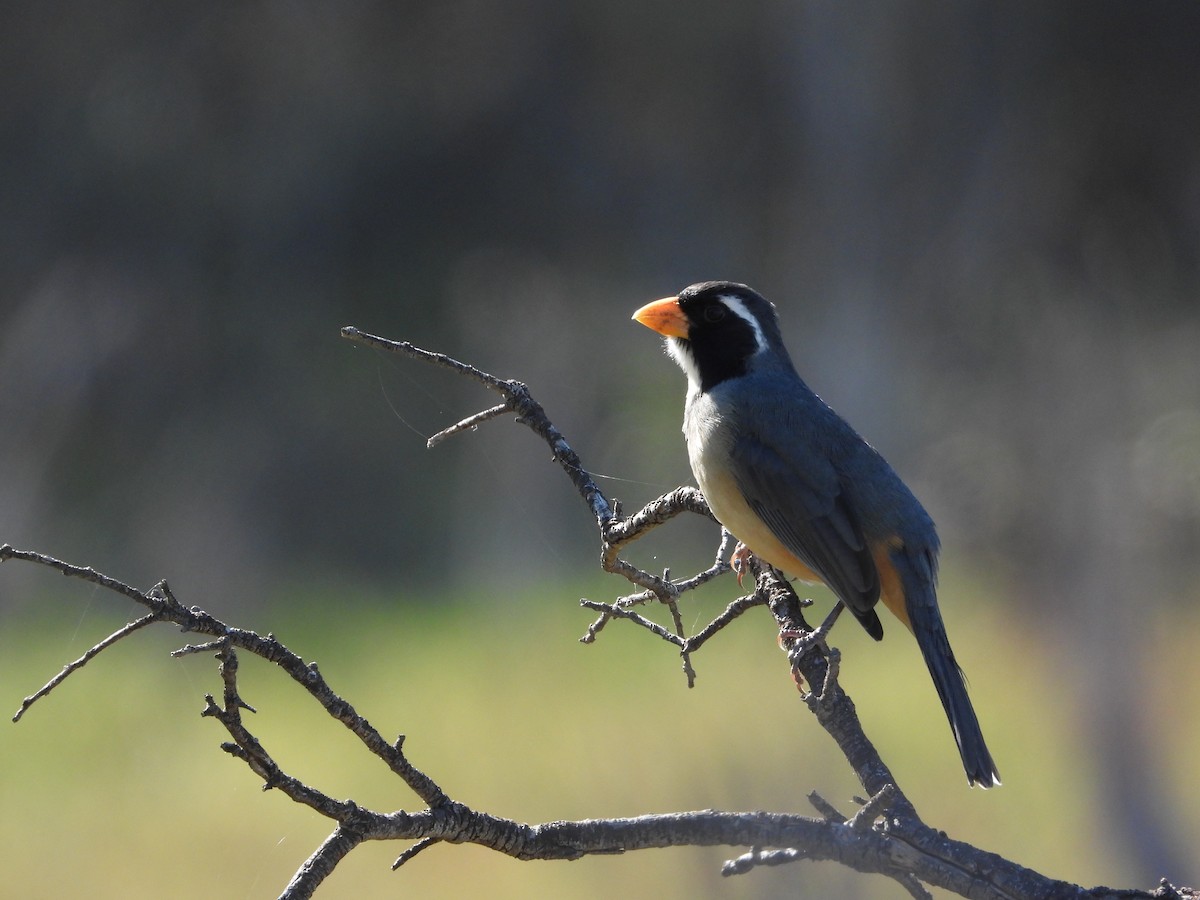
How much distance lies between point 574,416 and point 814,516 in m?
4.53

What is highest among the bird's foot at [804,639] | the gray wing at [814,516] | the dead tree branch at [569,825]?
the gray wing at [814,516]

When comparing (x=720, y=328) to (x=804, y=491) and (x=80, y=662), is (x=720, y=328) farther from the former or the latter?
(x=80, y=662)

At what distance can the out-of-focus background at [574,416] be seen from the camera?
4.63 meters

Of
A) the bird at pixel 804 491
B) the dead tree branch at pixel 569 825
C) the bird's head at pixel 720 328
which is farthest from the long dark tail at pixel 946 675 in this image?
the bird's head at pixel 720 328

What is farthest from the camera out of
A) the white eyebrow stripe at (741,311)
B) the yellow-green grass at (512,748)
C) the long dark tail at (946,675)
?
the yellow-green grass at (512,748)

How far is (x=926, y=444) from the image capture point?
579 centimetres

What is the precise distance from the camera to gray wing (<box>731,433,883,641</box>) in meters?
2.38

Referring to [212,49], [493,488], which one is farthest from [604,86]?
[493,488]

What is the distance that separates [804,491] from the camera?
8.24 ft

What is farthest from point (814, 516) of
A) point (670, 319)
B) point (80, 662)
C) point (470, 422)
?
point (80, 662)

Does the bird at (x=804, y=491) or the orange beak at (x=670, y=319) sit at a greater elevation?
the orange beak at (x=670, y=319)

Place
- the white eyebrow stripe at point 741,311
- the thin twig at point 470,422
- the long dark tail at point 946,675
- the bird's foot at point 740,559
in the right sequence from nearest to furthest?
the thin twig at point 470,422 → the long dark tail at point 946,675 → the bird's foot at point 740,559 → the white eyebrow stripe at point 741,311

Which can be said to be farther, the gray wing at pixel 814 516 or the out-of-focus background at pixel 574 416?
the out-of-focus background at pixel 574 416

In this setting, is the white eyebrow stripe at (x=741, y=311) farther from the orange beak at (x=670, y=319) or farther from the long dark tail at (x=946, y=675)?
the long dark tail at (x=946, y=675)
